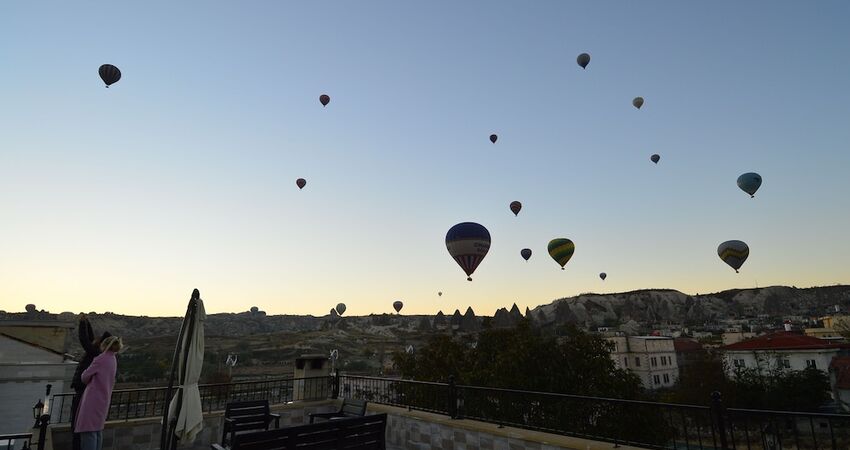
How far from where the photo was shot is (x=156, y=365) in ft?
272

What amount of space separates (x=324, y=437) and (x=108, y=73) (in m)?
27.0

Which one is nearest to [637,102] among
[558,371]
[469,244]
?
[469,244]

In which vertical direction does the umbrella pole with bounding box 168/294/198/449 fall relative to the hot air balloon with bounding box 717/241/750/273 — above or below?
below

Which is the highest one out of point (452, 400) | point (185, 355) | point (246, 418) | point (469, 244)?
point (469, 244)

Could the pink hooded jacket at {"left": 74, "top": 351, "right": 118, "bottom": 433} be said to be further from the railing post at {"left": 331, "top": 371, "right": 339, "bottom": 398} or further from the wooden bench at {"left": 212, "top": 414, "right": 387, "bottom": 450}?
the railing post at {"left": 331, "top": 371, "right": 339, "bottom": 398}

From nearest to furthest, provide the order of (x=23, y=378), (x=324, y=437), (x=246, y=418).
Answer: (x=324, y=437) < (x=246, y=418) < (x=23, y=378)

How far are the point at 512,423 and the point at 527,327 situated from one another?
32957 millimetres

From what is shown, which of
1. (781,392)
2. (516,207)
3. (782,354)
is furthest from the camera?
(782,354)

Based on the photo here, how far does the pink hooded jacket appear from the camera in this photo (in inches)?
250

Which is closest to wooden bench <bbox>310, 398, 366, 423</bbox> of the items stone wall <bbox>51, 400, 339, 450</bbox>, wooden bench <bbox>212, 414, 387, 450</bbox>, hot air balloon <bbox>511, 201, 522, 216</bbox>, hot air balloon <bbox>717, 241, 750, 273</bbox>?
stone wall <bbox>51, 400, 339, 450</bbox>

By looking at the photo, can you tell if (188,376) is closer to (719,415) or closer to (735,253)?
(719,415)

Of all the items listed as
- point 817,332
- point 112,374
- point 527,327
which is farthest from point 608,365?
point 817,332

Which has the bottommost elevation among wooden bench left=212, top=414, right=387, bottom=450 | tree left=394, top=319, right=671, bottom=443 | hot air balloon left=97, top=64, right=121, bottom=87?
tree left=394, top=319, right=671, bottom=443

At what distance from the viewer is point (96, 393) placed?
6.45m
